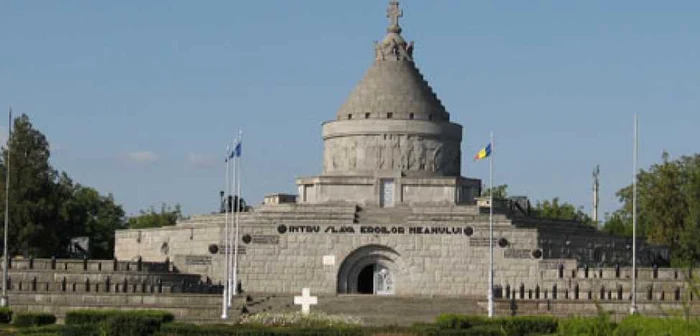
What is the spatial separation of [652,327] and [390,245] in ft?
119

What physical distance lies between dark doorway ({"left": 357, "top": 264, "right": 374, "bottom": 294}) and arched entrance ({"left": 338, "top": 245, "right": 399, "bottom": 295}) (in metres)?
0.10

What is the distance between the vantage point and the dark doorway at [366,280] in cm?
5797

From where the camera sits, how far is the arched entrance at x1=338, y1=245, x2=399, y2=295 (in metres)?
57.3

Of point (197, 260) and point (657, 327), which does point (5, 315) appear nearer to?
point (197, 260)

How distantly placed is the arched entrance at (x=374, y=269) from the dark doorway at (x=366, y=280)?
0.33 feet

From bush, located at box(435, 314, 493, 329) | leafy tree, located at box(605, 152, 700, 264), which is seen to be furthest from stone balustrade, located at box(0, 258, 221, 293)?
leafy tree, located at box(605, 152, 700, 264)

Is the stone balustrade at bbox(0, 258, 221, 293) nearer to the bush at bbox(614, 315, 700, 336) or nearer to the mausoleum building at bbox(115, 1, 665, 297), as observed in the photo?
the mausoleum building at bbox(115, 1, 665, 297)

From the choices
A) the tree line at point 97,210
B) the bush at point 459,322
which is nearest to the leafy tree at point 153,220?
the tree line at point 97,210

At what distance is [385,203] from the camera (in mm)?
61219

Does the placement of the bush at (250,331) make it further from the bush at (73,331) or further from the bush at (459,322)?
the bush at (459,322)

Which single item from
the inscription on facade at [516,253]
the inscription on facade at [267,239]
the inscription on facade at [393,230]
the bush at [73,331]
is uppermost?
the inscription on facade at [393,230]

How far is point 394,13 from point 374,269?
1300 centimetres

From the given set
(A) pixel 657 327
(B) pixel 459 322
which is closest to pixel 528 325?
(B) pixel 459 322

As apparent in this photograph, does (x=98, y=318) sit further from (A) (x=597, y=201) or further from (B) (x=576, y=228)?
(A) (x=597, y=201)
